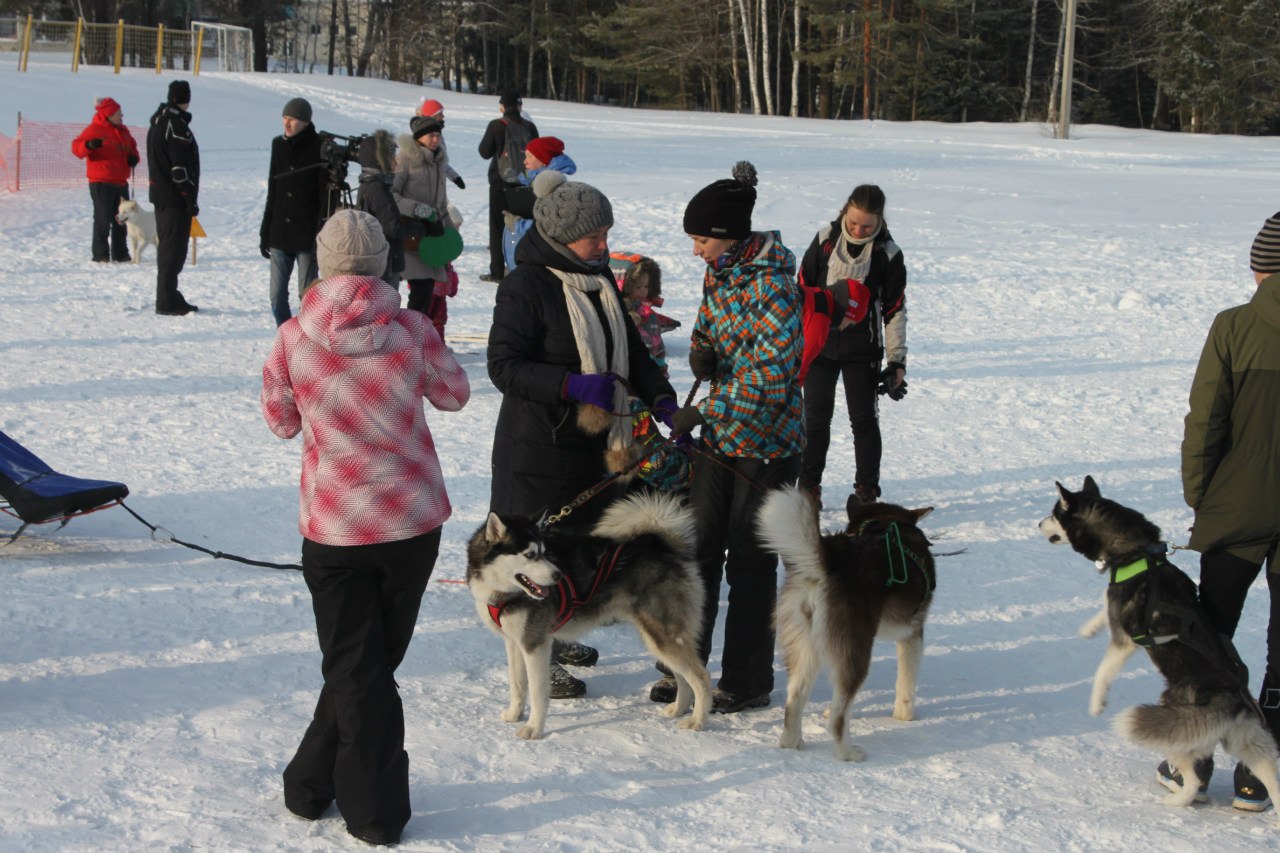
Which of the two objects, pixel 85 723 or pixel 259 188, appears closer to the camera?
pixel 85 723

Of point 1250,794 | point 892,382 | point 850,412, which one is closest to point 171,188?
point 850,412

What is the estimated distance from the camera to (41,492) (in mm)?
5164

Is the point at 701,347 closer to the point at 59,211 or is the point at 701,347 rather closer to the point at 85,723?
the point at 85,723

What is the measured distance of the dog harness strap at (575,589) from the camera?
4051 mm

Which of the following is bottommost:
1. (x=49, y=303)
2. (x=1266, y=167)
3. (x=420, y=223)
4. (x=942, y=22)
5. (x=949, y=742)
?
(x=949, y=742)

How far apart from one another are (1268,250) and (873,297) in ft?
8.51

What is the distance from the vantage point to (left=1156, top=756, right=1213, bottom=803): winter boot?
386 centimetres

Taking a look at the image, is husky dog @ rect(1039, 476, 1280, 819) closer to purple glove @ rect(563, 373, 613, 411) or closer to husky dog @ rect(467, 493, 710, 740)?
husky dog @ rect(467, 493, 710, 740)

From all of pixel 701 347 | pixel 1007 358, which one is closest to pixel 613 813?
pixel 701 347

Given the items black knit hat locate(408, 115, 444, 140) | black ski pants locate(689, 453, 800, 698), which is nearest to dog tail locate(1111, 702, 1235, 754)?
black ski pants locate(689, 453, 800, 698)

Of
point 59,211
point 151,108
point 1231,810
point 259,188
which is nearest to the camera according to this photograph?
point 1231,810

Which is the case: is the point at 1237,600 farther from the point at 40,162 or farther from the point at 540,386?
the point at 40,162

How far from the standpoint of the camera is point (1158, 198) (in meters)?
18.9

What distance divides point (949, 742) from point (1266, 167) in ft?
77.0
